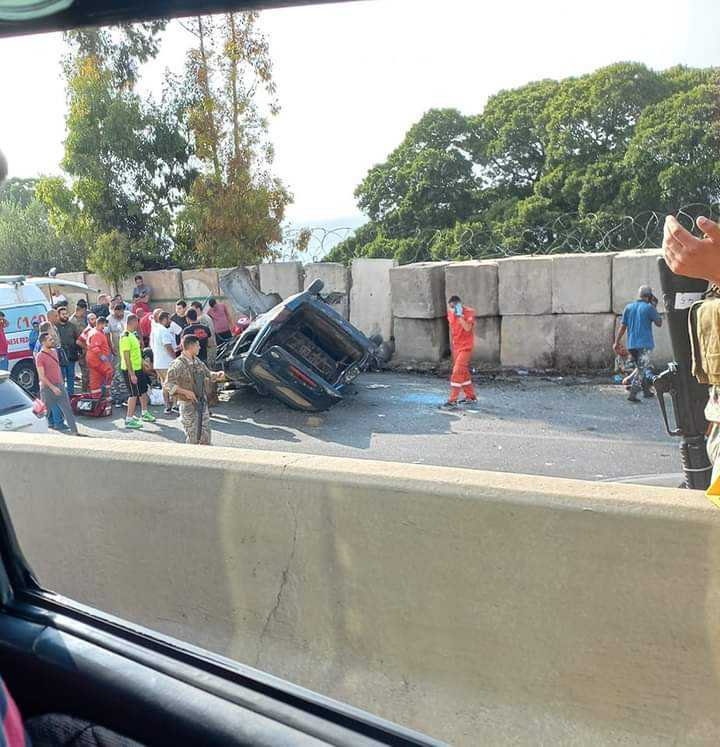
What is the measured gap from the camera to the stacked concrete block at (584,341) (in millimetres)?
13219

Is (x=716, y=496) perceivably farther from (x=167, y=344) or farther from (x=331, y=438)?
(x=167, y=344)

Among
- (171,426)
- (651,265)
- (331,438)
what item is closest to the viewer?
(331,438)

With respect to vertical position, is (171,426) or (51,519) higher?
(51,519)

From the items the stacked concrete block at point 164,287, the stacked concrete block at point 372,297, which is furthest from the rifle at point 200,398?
the stacked concrete block at point 164,287

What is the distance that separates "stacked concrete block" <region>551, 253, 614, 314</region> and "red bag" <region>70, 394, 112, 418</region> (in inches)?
291

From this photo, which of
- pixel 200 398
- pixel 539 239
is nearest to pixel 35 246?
pixel 539 239

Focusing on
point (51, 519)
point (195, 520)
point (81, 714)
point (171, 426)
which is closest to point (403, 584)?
point (195, 520)

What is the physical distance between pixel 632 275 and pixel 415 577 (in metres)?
11.0

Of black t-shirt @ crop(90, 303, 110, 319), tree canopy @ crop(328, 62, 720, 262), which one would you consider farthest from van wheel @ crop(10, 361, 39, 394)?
tree canopy @ crop(328, 62, 720, 262)

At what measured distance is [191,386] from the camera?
27.1 feet

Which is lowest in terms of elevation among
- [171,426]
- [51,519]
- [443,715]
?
[171,426]

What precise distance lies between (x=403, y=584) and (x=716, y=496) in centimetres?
113

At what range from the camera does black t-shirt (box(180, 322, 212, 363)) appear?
40.9 ft

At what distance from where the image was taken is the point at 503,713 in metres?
2.82
